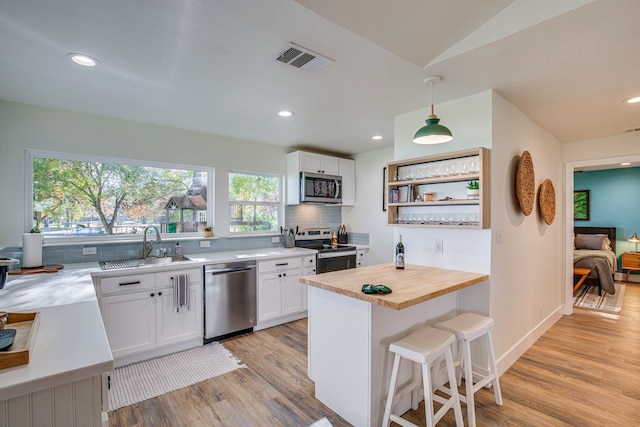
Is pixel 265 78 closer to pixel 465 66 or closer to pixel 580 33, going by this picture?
pixel 465 66

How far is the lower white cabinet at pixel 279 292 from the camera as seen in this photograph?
148 inches

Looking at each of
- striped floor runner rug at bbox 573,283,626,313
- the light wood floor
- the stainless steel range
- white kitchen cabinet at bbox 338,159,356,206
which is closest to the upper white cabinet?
white kitchen cabinet at bbox 338,159,356,206

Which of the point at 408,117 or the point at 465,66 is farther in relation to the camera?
the point at 408,117

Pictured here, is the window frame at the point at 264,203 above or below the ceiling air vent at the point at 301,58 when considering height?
below

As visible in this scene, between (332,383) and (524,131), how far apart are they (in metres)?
2.98

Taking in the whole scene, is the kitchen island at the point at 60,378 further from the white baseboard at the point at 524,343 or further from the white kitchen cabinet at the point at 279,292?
the white baseboard at the point at 524,343

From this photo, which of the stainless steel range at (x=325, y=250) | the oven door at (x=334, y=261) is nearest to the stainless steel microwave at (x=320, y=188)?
the stainless steel range at (x=325, y=250)

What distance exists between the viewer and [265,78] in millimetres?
2379

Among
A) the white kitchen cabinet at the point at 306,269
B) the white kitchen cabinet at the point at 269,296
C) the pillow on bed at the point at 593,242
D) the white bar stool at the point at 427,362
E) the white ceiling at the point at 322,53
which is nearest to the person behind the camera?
the white ceiling at the point at 322,53

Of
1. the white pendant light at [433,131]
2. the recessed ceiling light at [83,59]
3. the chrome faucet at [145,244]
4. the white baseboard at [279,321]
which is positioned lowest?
the white baseboard at [279,321]

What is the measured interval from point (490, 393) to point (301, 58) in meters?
2.88

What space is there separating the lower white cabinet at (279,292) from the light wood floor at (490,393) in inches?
16.0

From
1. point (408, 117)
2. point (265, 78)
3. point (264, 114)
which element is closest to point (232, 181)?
point (264, 114)

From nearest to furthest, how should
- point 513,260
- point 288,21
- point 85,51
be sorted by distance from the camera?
point 288,21 → point 85,51 → point 513,260
